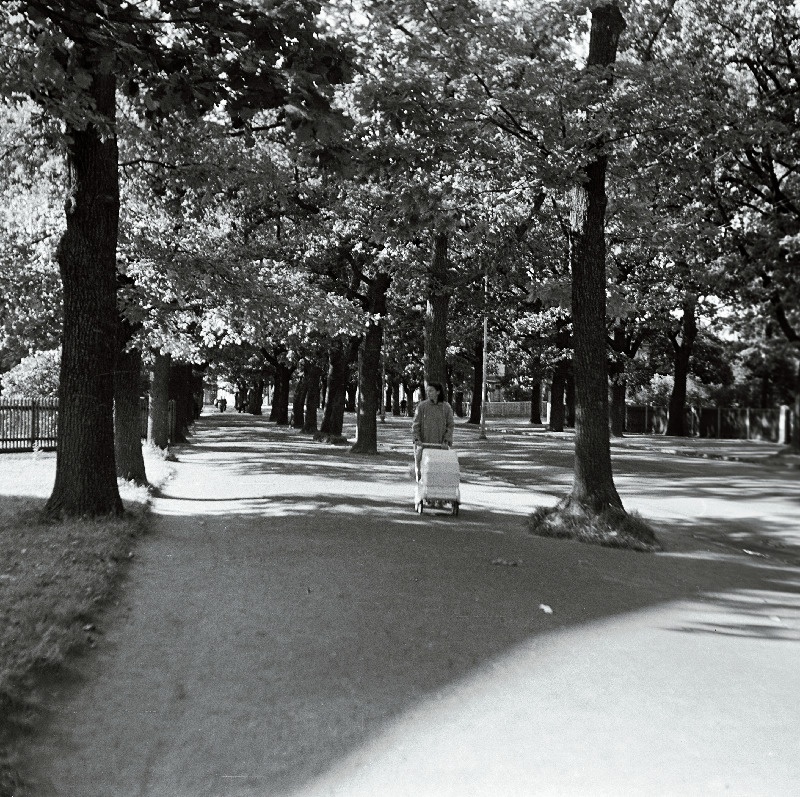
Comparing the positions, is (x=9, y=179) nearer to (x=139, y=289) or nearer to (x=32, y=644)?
(x=139, y=289)

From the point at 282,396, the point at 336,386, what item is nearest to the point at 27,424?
the point at 336,386

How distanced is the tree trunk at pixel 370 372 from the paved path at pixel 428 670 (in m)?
15.0

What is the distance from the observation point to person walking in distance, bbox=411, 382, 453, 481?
12680 mm

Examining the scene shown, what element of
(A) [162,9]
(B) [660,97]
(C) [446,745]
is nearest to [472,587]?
(C) [446,745]

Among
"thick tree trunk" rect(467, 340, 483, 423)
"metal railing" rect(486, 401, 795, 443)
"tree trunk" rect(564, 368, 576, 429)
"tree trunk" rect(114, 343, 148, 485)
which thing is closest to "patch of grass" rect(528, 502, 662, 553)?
"tree trunk" rect(114, 343, 148, 485)

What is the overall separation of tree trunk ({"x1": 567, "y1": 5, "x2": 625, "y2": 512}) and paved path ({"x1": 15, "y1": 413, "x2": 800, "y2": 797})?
4.31 ft

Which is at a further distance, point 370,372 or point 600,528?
point 370,372

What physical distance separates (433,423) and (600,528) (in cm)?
303

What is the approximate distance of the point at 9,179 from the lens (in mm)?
13984

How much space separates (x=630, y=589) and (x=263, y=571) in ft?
10.6

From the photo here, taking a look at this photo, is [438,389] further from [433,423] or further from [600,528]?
[600,528]

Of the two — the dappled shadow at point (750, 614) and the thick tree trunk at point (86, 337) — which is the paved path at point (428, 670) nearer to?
the dappled shadow at point (750, 614)

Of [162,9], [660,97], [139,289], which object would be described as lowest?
[139,289]

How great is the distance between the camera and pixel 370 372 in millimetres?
26984
